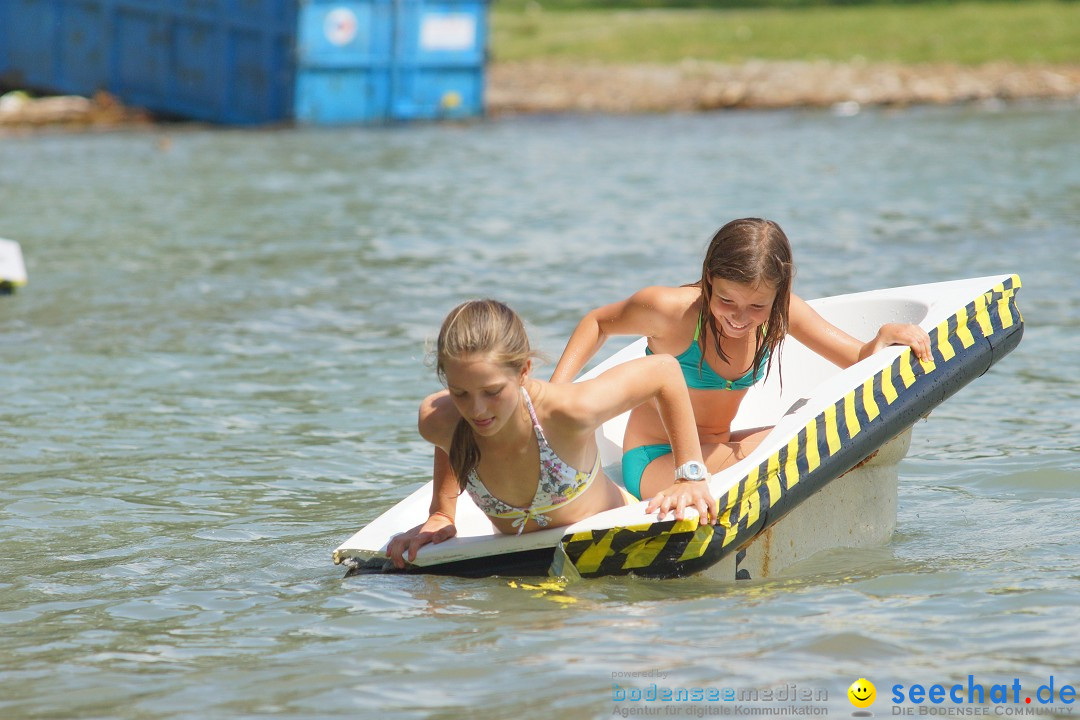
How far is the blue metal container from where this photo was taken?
19.2m

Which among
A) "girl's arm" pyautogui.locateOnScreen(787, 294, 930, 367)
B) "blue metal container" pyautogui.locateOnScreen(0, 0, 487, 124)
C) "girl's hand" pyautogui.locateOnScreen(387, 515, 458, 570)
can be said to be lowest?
"girl's hand" pyautogui.locateOnScreen(387, 515, 458, 570)

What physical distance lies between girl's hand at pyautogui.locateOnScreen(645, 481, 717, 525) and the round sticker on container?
1606 centimetres

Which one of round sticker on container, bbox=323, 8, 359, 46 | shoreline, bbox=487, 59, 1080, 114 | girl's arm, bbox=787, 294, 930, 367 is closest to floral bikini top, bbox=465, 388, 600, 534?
girl's arm, bbox=787, 294, 930, 367

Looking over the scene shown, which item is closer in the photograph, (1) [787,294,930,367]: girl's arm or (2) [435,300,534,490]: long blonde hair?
(2) [435,300,534,490]: long blonde hair

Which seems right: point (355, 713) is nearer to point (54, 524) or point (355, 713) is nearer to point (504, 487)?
point (504, 487)

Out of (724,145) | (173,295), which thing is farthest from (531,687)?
(724,145)

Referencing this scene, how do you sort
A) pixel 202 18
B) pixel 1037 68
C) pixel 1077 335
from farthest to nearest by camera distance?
pixel 1037 68 → pixel 202 18 → pixel 1077 335

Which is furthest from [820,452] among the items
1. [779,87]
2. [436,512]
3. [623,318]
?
[779,87]

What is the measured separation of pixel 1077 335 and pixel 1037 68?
16060 mm

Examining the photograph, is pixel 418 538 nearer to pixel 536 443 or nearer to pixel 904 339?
pixel 536 443

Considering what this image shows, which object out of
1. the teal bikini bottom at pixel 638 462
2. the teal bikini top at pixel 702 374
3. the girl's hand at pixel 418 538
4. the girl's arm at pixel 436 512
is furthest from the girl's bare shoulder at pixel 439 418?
the teal bikini top at pixel 702 374

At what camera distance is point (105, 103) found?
20.8 metres

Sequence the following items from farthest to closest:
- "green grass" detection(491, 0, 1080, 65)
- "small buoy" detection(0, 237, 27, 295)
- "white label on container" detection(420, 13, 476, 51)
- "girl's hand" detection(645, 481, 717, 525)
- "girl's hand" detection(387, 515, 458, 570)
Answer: "green grass" detection(491, 0, 1080, 65) → "white label on container" detection(420, 13, 476, 51) → "small buoy" detection(0, 237, 27, 295) → "girl's hand" detection(387, 515, 458, 570) → "girl's hand" detection(645, 481, 717, 525)

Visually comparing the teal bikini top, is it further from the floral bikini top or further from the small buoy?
the small buoy
